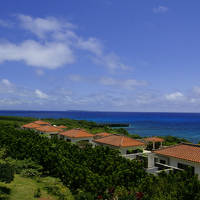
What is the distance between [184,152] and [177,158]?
1.39 meters

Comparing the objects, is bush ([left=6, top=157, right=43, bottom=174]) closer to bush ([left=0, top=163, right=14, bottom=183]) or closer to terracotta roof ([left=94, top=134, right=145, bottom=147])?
bush ([left=0, top=163, right=14, bottom=183])

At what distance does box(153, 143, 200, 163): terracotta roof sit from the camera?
2176 cm

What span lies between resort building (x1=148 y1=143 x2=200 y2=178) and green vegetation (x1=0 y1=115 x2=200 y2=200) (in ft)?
18.5

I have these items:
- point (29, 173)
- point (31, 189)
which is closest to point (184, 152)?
point (31, 189)

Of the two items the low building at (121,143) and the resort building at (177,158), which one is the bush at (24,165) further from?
the resort building at (177,158)

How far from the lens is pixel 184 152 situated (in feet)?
76.4

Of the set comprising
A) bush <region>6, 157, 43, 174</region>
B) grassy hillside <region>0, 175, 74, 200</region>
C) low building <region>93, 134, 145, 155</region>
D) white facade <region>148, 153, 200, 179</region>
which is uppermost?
low building <region>93, 134, 145, 155</region>

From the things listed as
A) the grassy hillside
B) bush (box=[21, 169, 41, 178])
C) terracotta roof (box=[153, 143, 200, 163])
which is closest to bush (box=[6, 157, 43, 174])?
bush (box=[21, 169, 41, 178])

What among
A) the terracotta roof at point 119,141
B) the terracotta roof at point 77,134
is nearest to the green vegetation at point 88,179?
the terracotta roof at point 119,141

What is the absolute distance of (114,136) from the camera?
33.1 meters

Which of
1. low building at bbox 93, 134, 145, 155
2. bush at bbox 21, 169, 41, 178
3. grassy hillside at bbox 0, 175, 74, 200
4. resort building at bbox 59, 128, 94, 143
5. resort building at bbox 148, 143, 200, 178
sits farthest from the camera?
resort building at bbox 59, 128, 94, 143

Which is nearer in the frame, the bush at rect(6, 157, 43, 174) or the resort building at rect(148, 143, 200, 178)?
the resort building at rect(148, 143, 200, 178)

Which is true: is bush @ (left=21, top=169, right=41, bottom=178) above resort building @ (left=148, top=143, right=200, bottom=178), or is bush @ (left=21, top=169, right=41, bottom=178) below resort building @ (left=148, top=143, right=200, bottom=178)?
below

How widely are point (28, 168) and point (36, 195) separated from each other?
6530 millimetres
